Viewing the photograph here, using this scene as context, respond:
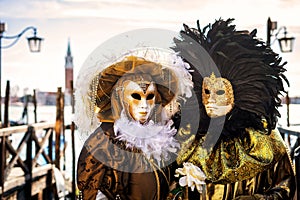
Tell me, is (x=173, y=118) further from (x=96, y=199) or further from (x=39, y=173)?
(x=39, y=173)

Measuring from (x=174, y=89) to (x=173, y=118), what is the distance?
0.08m

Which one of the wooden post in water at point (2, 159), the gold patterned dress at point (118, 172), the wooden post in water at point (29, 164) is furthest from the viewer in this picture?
the wooden post in water at point (29, 164)

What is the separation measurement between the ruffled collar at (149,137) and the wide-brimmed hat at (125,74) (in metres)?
0.05

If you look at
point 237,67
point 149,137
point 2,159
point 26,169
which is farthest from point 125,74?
point 26,169

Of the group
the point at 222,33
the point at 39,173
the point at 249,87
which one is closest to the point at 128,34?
the point at 222,33

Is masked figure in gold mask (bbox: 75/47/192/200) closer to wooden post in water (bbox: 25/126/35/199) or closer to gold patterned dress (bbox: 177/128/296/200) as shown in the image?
gold patterned dress (bbox: 177/128/296/200)

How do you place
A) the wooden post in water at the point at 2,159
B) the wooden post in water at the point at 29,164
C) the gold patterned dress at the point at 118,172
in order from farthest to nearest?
the wooden post in water at the point at 29,164
the wooden post in water at the point at 2,159
the gold patterned dress at the point at 118,172

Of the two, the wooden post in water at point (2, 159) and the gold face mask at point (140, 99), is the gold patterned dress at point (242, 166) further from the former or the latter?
the wooden post in water at point (2, 159)

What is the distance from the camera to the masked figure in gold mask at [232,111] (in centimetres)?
146

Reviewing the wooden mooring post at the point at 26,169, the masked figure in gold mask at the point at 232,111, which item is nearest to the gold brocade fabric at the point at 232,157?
the masked figure in gold mask at the point at 232,111

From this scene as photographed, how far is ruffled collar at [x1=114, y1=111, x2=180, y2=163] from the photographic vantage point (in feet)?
4.67

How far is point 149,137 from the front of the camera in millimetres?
1436

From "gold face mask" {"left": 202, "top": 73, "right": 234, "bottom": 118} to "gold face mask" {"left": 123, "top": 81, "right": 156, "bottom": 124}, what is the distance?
150 millimetres

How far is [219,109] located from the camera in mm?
1464
